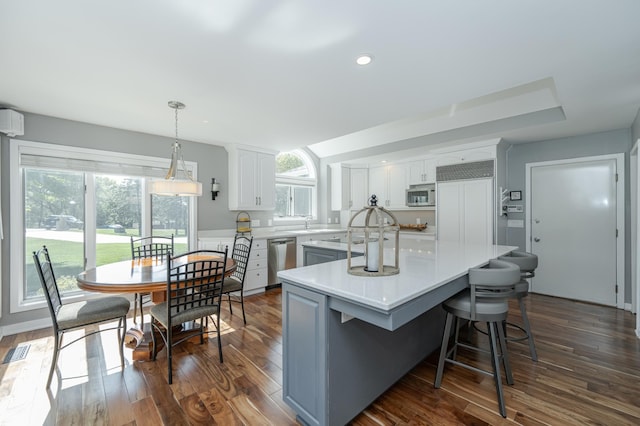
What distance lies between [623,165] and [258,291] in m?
5.52

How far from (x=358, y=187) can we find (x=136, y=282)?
491 cm

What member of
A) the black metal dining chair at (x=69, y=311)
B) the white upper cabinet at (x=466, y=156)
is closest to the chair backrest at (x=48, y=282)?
the black metal dining chair at (x=69, y=311)

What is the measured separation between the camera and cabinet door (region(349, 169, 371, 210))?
21.1ft

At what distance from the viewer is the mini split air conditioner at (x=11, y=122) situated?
9.75 feet

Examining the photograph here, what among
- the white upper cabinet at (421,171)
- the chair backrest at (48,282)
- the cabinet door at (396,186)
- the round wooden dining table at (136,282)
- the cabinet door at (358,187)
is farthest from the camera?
the cabinet door at (358,187)

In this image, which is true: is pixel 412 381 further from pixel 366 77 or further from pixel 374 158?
pixel 374 158

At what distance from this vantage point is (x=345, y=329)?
5.62ft

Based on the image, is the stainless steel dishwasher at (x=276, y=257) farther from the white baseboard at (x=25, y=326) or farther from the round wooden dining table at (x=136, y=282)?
the white baseboard at (x=25, y=326)

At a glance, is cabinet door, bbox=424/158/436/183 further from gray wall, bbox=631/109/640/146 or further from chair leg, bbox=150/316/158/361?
chair leg, bbox=150/316/158/361

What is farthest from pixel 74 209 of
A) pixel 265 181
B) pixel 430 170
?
pixel 430 170

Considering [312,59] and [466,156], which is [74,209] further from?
[466,156]

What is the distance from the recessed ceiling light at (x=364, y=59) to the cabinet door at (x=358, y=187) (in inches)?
167

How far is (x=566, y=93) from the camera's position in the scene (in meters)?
2.74

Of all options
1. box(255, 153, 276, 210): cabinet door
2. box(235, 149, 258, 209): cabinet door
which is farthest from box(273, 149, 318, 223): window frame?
box(235, 149, 258, 209): cabinet door
